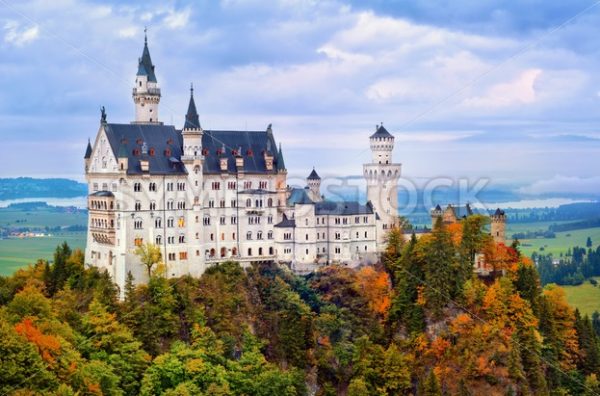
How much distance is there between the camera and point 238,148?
115m

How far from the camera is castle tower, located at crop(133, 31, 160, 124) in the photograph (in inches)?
4469

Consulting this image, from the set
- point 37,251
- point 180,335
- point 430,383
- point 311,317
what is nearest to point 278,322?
point 311,317

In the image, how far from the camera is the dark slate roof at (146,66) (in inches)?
4488

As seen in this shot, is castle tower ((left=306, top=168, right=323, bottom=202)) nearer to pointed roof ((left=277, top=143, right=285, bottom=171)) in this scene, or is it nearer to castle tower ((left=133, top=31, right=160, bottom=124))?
pointed roof ((left=277, top=143, right=285, bottom=171))

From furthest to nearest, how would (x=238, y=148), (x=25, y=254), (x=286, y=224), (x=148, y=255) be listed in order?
(x=25, y=254), (x=238, y=148), (x=286, y=224), (x=148, y=255)

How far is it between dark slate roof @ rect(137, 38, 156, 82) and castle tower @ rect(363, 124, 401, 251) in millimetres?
26538

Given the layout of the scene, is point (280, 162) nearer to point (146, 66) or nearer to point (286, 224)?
point (286, 224)

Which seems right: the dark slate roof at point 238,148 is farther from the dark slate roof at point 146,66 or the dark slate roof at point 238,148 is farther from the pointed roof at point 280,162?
the dark slate roof at point 146,66

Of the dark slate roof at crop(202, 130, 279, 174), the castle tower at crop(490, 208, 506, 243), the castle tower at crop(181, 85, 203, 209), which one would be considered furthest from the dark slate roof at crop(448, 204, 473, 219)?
the castle tower at crop(181, 85, 203, 209)

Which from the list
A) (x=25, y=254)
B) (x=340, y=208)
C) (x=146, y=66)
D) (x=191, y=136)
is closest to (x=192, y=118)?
(x=191, y=136)

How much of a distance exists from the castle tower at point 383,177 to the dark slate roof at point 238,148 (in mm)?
11581

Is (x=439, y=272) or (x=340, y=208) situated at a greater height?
(x=340, y=208)

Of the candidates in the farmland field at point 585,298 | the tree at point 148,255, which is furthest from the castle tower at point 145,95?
the farmland field at point 585,298

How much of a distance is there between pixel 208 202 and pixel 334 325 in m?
19.3
